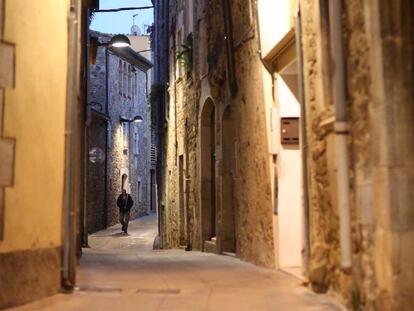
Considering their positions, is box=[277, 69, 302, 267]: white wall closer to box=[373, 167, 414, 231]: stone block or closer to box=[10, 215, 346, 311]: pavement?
box=[10, 215, 346, 311]: pavement

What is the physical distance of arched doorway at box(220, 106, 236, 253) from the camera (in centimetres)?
1017

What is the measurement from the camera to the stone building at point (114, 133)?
2192 cm

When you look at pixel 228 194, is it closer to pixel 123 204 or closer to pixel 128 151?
pixel 123 204

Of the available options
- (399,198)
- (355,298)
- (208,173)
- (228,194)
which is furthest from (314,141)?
(208,173)

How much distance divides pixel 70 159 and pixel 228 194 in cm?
511

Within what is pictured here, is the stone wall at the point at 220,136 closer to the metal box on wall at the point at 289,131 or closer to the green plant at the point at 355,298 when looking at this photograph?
the metal box on wall at the point at 289,131

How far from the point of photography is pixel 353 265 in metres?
4.29

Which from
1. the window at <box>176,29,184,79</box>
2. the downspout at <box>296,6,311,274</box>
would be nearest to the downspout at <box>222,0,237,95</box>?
the downspout at <box>296,6,311,274</box>

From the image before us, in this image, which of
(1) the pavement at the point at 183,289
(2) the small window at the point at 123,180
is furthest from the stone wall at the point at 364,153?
(2) the small window at the point at 123,180

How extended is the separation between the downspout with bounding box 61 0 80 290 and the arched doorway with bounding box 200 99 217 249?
610 centimetres

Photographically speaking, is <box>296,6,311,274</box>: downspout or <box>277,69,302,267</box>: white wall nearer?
<box>296,6,311,274</box>: downspout

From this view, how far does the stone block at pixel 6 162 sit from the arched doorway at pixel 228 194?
5814 mm

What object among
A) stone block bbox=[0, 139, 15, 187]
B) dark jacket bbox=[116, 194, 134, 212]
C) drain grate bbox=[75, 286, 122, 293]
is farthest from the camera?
dark jacket bbox=[116, 194, 134, 212]

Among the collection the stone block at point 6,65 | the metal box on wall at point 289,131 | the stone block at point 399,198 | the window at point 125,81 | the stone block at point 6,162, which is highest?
the window at point 125,81
